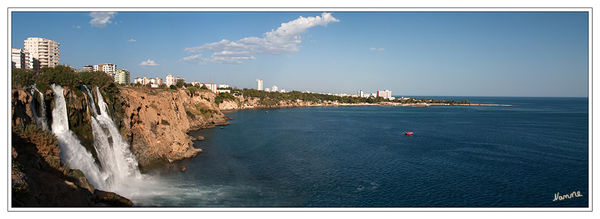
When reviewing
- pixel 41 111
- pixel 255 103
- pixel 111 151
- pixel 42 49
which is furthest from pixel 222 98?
pixel 41 111

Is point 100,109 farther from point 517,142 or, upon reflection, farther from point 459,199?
point 517,142

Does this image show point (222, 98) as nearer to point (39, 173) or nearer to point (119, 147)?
point (119, 147)

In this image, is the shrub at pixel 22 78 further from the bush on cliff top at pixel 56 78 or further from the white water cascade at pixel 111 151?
the white water cascade at pixel 111 151

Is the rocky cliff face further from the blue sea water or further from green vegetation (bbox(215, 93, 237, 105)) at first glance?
green vegetation (bbox(215, 93, 237, 105))

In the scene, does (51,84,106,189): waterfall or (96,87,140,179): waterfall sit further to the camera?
(96,87,140,179): waterfall

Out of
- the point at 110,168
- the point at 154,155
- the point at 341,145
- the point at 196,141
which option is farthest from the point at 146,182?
the point at 341,145

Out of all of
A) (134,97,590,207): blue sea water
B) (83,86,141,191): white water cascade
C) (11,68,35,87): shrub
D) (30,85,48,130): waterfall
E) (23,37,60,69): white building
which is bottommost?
(134,97,590,207): blue sea water

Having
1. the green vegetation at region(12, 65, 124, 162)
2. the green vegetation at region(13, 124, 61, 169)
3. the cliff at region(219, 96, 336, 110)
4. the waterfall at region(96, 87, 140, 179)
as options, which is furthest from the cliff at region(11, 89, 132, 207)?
the cliff at region(219, 96, 336, 110)
